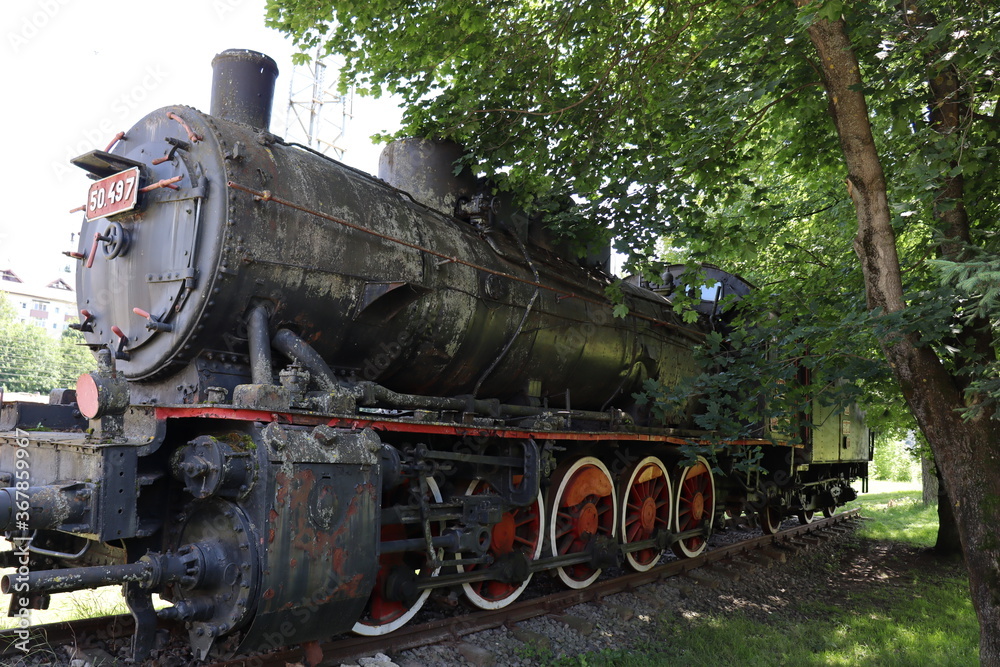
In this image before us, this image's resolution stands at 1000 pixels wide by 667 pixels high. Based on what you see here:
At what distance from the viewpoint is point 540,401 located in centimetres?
607

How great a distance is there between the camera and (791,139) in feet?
20.1

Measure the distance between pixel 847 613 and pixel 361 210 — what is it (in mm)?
5513

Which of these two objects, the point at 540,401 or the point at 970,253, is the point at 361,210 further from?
the point at 970,253

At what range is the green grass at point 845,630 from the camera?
4.88 metres

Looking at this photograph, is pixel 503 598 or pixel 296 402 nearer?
pixel 296 402

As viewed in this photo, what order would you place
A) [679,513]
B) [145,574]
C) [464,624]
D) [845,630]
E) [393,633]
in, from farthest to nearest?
[679,513], [845,630], [464,624], [393,633], [145,574]

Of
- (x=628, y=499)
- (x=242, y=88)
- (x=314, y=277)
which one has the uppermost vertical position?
(x=242, y=88)

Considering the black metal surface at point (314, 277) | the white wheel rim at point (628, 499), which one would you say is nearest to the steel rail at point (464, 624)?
the white wheel rim at point (628, 499)

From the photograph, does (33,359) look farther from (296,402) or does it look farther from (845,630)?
(845,630)

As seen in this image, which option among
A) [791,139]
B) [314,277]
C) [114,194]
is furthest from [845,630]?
[114,194]

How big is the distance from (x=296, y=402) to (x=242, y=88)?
2380mm

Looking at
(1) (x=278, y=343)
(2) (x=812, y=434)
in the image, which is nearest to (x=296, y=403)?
(1) (x=278, y=343)

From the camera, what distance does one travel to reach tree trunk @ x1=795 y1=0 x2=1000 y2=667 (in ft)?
14.5

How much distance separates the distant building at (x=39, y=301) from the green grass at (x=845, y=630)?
1488 inches
